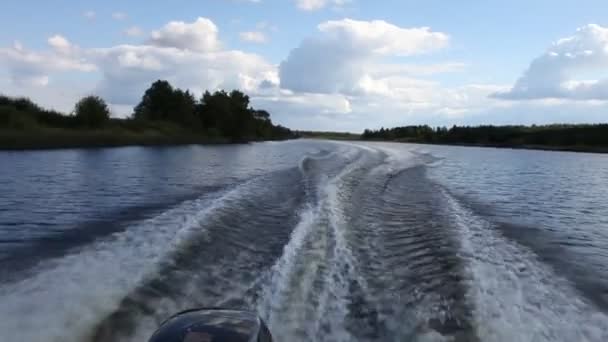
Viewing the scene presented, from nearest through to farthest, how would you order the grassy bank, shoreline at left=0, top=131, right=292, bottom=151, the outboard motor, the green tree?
the outboard motor
shoreline at left=0, top=131, right=292, bottom=151
the green tree
the grassy bank

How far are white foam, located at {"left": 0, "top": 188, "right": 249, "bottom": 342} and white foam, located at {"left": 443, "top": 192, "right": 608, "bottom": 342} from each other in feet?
13.3

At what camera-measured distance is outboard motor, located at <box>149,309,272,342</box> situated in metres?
3.15

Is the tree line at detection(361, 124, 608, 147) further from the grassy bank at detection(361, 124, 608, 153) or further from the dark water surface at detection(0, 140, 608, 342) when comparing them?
the dark water surface at detection(0, 140, 608, 342)

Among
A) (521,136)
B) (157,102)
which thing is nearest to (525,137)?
(521,136)

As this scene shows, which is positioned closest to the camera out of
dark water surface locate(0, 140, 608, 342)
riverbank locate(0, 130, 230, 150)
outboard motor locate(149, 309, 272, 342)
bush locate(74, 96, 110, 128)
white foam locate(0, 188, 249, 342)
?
outboard motor locate(149, 309, 272, 342)

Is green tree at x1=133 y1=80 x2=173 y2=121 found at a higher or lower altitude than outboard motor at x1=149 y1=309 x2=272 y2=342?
higher

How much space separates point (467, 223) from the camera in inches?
437

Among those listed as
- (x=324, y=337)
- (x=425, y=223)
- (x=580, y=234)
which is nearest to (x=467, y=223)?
(x=425, y=223)

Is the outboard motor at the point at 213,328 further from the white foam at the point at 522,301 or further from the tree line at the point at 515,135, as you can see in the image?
the tree line at the point at 515,135

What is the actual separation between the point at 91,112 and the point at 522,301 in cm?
5605

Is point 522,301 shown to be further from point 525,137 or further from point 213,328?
point 525,137

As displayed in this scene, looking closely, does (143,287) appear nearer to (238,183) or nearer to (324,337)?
(324,337)

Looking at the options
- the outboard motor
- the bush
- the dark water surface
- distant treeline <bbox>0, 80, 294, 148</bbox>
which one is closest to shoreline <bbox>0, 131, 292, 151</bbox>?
distant treeline <bbox>0, 80, 294, 148</bbox>

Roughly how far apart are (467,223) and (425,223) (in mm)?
1165
